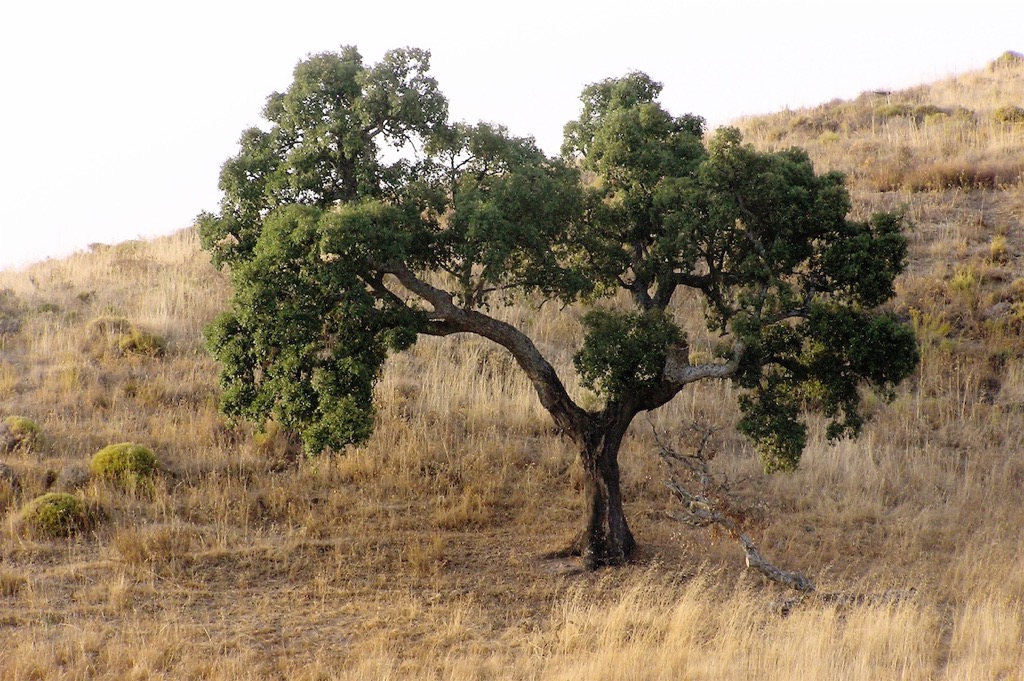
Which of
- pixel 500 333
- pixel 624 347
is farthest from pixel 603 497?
pixel 500 333

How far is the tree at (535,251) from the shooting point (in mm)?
8734

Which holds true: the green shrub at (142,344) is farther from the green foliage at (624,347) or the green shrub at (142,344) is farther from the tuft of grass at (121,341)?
the green foliage at (624,347)

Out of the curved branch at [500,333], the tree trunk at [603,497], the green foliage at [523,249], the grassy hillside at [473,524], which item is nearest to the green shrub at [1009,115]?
the grassy hillside at [473,524]

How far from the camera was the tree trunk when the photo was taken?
34.4 ft

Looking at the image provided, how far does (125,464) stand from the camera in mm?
12039

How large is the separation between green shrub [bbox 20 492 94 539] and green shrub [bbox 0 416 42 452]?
5.81 ft

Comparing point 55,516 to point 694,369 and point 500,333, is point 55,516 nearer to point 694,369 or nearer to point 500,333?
point 500,333

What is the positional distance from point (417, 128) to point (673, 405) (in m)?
7.90

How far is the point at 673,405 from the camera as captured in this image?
51.2 feet

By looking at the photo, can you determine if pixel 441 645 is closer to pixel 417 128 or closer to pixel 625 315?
pixel 625 315

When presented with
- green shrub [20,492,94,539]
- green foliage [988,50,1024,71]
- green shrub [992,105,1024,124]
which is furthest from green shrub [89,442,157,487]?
green foliage [988,50,1024,71]

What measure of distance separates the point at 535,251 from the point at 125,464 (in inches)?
247

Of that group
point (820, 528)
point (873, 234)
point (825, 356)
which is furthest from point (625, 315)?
→ point (820, 528)

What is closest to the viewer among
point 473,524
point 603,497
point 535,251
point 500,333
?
point 535,251
